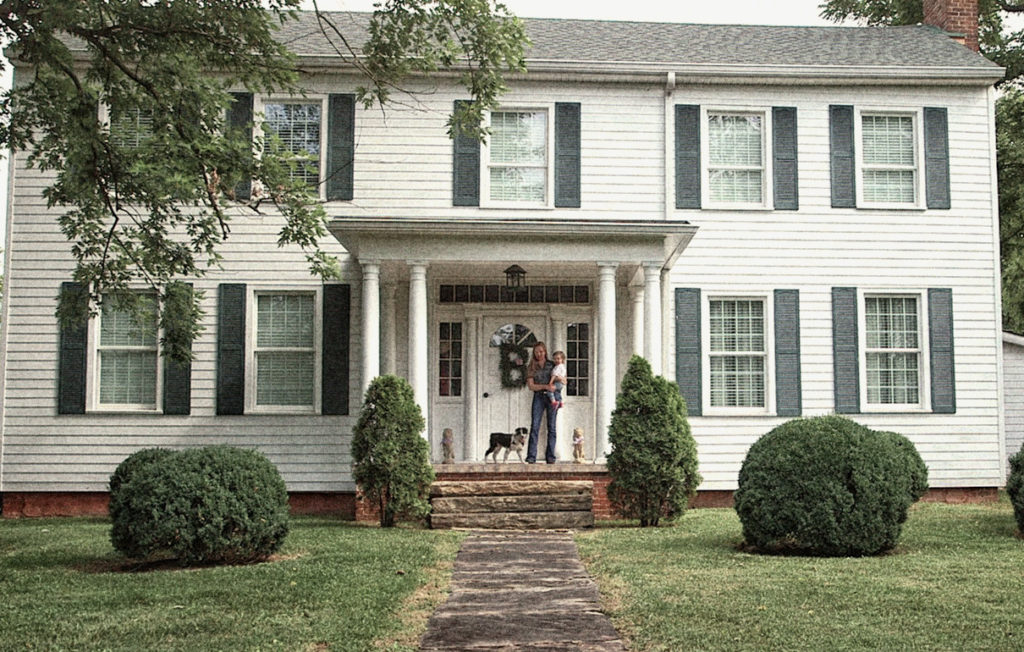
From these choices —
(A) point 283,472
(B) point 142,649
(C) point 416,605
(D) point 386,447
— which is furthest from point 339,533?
(B) point 142,649

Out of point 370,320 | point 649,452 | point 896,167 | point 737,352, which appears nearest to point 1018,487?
point 649,452

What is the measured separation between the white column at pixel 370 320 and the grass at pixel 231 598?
9.65ft

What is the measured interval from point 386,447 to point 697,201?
5.98m

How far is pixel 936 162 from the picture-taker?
15.1 meters

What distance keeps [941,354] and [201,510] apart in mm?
10733

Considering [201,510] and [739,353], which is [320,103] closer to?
[739,353]

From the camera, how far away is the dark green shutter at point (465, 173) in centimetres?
1462

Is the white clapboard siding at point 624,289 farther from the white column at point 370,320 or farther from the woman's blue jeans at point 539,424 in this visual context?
the woman's blue jeans at point 539,424

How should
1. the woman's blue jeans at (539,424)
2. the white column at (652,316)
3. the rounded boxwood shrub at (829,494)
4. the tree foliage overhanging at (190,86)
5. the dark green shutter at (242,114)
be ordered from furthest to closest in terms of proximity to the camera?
the dark green shutter at (242,114) < the woman's blue jeans at (539,424) < the white column at (652,316) < the rounded boxwood shrub at (829,494) < the tree foliage overhanging at (190,86)

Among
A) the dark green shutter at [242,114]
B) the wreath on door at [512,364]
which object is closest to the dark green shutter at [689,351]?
the wreath on door at [512,364]

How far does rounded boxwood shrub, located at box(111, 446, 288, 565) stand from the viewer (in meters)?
8.63

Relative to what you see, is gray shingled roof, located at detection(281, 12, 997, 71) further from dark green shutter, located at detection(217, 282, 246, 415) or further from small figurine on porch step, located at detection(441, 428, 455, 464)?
small figurine on porch step, located at detection(441, 428, 455, 464)

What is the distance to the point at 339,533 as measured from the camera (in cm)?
1118

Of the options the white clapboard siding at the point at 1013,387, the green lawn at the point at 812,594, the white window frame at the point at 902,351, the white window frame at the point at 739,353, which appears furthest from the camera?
the white clapboard siding at the point at 1013,387
